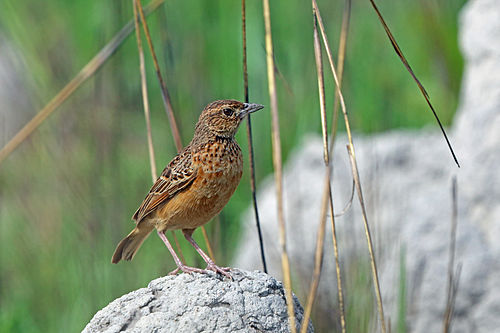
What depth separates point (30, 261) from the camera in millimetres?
8023

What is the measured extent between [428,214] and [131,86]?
404 centimetres

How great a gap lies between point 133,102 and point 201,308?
6.20 m

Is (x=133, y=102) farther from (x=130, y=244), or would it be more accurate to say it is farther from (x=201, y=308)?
(x=201, y=308)

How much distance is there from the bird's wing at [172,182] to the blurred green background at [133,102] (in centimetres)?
229

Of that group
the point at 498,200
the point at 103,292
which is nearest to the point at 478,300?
the point at 498,200

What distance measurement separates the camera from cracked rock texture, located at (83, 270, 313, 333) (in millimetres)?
3617

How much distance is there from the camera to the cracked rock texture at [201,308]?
3.62 meters

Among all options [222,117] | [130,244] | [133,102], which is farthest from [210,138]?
[133,102]

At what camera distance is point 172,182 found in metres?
4.41

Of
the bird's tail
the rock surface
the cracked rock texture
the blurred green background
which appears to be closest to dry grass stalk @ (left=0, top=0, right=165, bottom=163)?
the bird's tail

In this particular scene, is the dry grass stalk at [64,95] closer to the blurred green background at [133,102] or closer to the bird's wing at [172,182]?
the bird's wing at [172,182]

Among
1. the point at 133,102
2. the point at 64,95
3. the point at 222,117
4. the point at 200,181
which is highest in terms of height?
the point at 64,95

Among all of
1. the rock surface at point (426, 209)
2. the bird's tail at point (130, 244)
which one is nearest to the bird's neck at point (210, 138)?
the bird's tail at point (130, 244)

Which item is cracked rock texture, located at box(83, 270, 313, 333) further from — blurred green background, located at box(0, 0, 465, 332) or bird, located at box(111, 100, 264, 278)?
blurred green background, located at box(0, 0, 465, 332)
